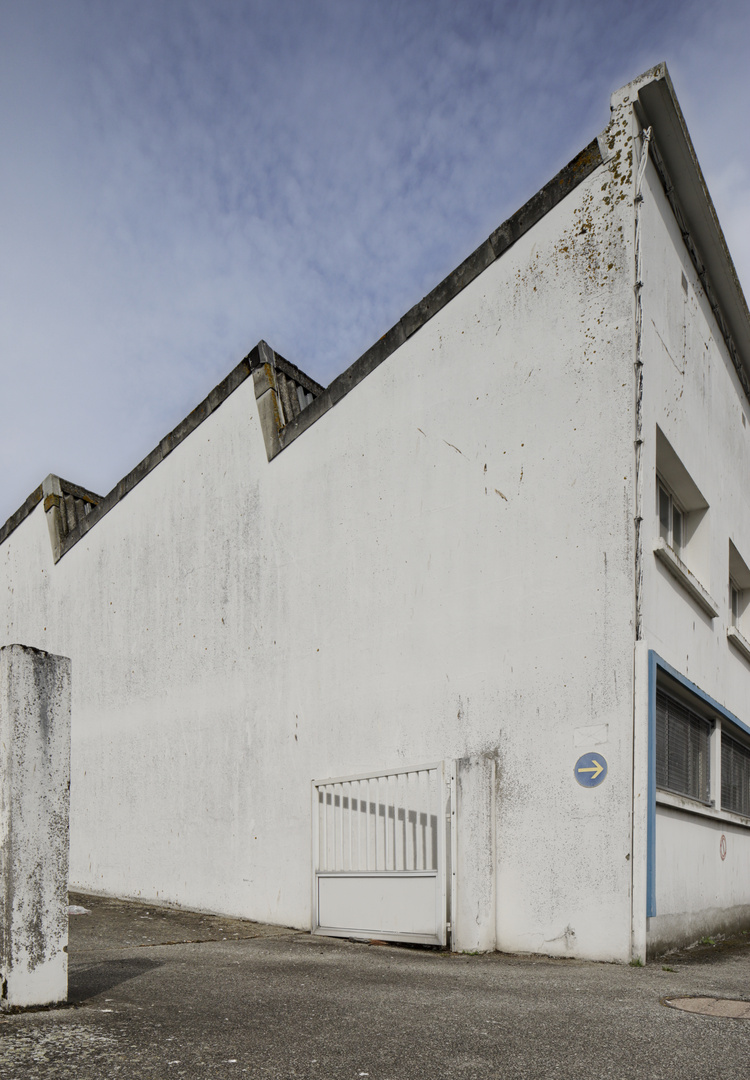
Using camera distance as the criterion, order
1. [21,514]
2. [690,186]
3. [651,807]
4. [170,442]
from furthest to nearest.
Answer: [21,514]
[170,442]
[690,186]
[651,807]

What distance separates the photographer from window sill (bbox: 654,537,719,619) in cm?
782

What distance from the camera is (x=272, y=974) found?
6.07 metres

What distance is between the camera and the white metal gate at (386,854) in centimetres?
756

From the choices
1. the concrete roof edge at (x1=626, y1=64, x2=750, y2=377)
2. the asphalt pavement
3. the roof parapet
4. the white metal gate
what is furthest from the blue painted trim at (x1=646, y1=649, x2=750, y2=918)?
the concrete roof edge at (x1=626, y1=64, x2=750, y2=377)

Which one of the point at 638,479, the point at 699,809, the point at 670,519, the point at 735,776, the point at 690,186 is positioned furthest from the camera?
the point at 735,776

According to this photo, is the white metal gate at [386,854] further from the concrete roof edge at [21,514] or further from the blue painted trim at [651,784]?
the concrete roof edge at [21,514]

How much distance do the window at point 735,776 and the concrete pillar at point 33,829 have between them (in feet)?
26.7

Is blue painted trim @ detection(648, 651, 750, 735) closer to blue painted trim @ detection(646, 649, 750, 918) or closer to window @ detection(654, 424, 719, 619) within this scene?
blue painted trim @ detection(646, 649, 750, 918)

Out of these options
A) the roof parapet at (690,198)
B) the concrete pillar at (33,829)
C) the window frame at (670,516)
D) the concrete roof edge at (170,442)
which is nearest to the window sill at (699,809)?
the window frame at (670,516)

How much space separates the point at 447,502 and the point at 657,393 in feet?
7.28

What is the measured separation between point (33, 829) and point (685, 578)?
6.29 meters

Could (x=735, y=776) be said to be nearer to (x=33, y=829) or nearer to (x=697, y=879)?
(x=697, y=879)

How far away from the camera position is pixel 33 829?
437 centimetres

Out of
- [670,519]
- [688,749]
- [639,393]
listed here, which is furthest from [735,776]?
[639,393]
